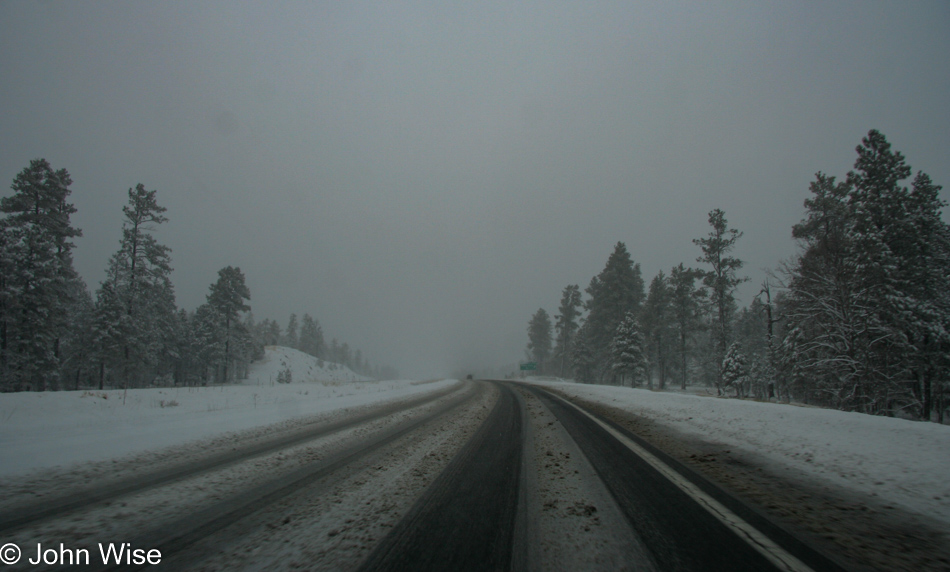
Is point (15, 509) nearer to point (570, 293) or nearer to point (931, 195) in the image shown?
point (931, 195)

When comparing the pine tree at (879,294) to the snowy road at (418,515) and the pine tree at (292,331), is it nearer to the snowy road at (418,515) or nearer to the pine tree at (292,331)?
the snowy road at (418,515)

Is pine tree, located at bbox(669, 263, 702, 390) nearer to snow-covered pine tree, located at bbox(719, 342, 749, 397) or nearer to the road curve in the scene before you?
snow-covered pine tree, located at bbox(719, 342, 749, 397)

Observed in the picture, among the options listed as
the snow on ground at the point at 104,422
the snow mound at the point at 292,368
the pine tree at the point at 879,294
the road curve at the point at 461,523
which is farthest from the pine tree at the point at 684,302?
the snow mound at the point at 292,368

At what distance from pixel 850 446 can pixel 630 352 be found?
3017 centimetres

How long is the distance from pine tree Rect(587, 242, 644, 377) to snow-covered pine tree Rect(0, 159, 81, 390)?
4373cm

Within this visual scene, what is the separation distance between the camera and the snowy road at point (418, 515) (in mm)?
2395

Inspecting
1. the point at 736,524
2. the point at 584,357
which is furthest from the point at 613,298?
the point at 736,524

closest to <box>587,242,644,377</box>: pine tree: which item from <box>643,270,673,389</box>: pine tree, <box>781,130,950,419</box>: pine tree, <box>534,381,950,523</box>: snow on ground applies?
<box>643,270,673,389</box>: pine tree

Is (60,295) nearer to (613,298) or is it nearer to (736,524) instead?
(736,524)

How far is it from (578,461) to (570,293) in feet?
168

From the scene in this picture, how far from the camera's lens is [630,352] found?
34062 mm

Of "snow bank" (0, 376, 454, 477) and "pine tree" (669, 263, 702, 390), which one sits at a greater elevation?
"pine tree" (669, 263, 702, 390)

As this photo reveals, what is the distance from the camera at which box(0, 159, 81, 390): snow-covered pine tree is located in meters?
19.7

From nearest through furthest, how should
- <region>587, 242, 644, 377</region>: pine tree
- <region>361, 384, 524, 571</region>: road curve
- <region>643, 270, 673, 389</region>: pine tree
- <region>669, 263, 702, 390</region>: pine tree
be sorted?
<region>361, 384, 524, 571</region>: road curve < <region>669, 263, 702, 390</region>: pine tree < <region>643, 270, 673, 389</region>: pine tree < <region>587, 242, 644, 377</region>: pine tree
